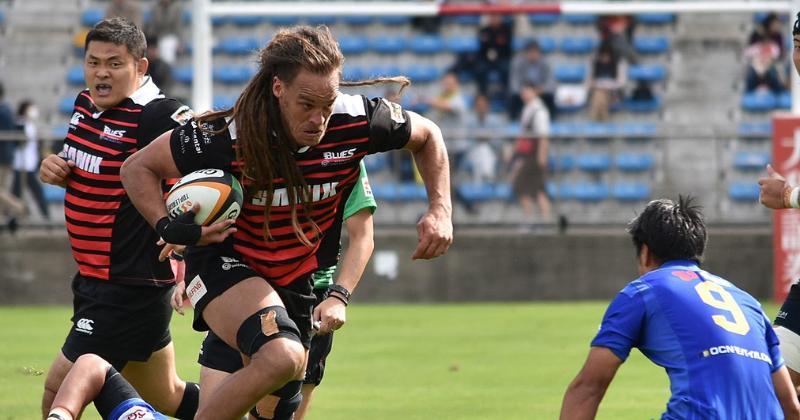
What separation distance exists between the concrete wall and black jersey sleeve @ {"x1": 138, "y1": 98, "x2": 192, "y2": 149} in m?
8.77

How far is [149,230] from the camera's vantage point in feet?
23.5

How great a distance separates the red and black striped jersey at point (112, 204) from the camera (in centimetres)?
709

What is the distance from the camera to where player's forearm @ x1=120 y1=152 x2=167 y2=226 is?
20.1 feet

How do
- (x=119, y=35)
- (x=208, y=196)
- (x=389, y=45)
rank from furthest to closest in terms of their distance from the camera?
(x=389, y=45) → (x=119, y=35) → (x=208, y=196)

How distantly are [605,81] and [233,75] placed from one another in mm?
5875

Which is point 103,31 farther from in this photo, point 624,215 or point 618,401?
point 624,215

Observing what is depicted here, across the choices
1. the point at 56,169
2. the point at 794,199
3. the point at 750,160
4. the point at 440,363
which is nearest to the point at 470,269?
the point at 750,160

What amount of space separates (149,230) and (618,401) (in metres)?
3.45

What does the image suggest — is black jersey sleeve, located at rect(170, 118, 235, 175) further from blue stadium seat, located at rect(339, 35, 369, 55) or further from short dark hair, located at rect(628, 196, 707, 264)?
blue stadium seat, located at rect(339, 35, 369, 55)

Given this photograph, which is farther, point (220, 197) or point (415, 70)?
point (415, 70)

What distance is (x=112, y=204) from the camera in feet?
23.3

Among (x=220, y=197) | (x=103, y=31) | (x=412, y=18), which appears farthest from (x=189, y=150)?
(x=412, y=18)

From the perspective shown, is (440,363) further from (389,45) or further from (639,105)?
(389,45)

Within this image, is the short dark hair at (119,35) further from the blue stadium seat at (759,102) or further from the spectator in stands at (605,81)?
the blue stadium seat at (759,102)
